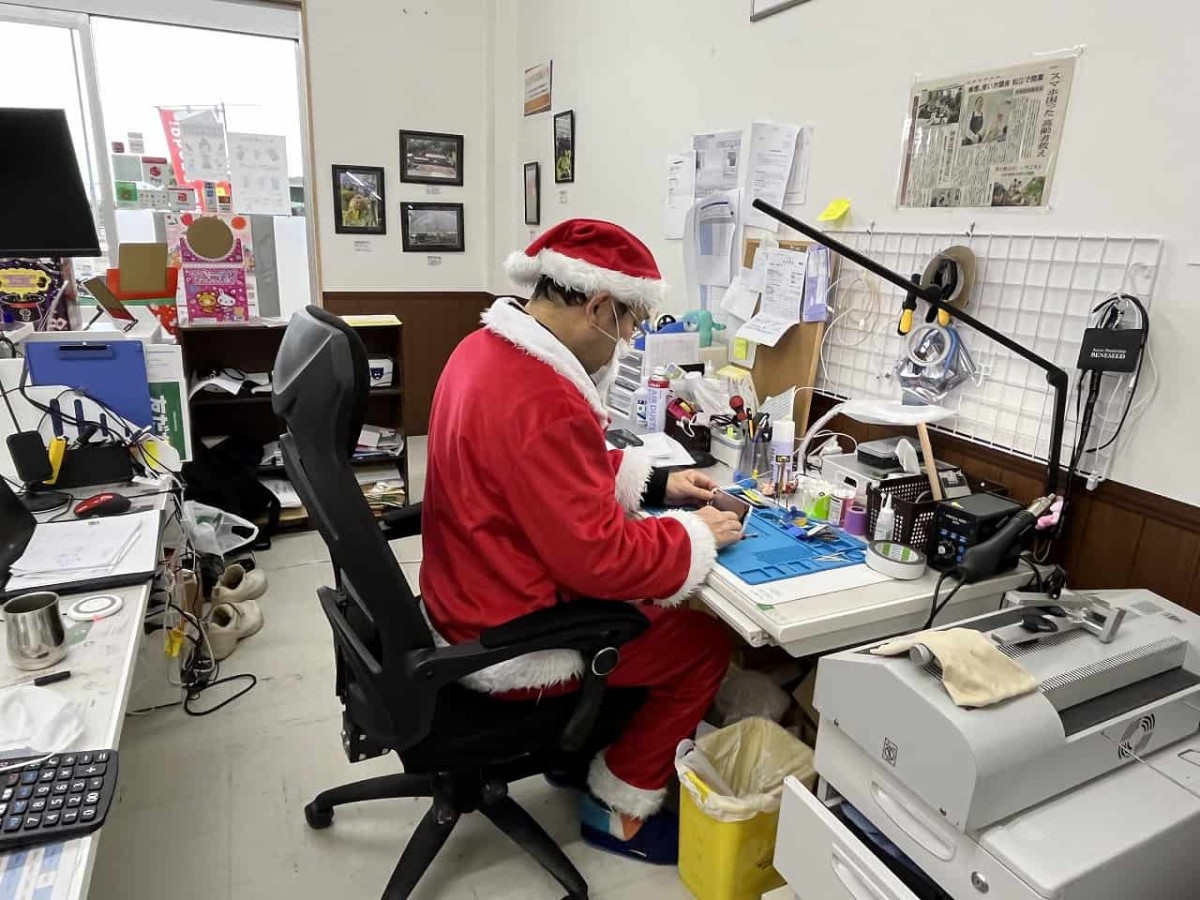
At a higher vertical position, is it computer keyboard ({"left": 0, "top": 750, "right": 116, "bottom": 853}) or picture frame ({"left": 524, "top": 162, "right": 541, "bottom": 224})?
picture frame ({"left": 524, "top": 162, "right": 541, "bottom": 224})

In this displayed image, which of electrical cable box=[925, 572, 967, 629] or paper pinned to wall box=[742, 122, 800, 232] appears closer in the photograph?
electrical cable box=[925, 572, 967, 629]

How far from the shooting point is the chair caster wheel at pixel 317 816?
5.57ft

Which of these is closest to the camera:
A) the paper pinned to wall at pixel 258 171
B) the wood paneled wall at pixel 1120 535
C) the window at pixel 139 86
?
the wood paneled wall at pixel 1120 535

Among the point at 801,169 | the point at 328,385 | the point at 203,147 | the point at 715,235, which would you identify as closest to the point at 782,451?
the point at 801,169

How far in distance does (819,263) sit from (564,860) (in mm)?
1545

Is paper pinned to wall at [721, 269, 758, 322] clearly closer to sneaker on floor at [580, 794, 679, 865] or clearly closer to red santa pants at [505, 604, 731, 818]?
red santa pants at [505, 604, 731, 818]

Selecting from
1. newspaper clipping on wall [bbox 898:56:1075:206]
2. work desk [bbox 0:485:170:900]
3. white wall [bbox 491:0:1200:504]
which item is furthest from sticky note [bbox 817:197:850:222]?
work desk [bbox 0:485:170:900]

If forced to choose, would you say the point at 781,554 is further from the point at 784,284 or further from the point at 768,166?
the point at 768,166

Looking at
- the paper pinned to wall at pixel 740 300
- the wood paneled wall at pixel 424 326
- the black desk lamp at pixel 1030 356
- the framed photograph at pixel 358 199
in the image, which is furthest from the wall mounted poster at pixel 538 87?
the black desk lamp at pixel 1030 356

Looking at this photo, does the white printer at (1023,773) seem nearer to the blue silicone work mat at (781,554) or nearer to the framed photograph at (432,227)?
the blue silicone work mat at (781,554)

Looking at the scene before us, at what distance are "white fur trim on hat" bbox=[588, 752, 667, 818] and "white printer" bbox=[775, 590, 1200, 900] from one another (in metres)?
0.42

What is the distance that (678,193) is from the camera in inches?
102

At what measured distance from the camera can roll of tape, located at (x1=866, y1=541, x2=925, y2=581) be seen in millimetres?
1332

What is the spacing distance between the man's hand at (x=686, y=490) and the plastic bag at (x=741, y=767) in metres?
0.49
